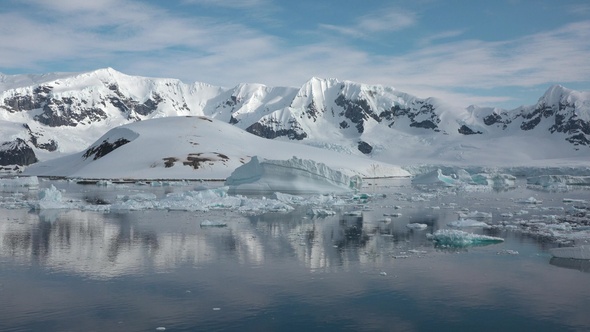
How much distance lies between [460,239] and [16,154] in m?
168

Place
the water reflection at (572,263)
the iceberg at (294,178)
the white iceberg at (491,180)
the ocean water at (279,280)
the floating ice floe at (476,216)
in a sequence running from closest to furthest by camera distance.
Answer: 1. the ocean water at (279,280)
2. the water reflection at (572,263)
3. the floating ice floe at (476,216)
4. the iceberg at (294,178)
5. the white iceberg at (491,180)

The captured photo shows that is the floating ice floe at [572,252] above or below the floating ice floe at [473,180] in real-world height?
below

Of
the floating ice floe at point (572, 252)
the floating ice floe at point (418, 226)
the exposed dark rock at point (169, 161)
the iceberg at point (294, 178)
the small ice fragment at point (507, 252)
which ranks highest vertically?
the exposed dark rock at point (169, 161)

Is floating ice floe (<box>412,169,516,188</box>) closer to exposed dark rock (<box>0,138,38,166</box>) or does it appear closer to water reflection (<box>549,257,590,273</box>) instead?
water reflection (<box>549,257,590,273</box>)

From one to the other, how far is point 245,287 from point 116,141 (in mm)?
110221

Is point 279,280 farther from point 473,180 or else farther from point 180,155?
point 180,155

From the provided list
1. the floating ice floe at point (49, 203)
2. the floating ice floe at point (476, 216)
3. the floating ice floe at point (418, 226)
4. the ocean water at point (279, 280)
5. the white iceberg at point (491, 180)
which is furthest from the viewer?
the white iceberg at point (491, 180)

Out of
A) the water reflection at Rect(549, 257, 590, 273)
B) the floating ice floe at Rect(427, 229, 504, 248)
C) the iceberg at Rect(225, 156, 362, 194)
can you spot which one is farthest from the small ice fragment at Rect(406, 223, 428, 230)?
the iceberg at Rect(225, 156, 362, 194)

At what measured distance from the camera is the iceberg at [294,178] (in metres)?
51.9

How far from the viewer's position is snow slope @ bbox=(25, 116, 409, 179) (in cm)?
9697

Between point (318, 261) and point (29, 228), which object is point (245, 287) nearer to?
point (318, 261)

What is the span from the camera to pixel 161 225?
2641 cm

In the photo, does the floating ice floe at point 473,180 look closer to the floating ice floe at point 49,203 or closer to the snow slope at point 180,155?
the snow slope at point 180,155

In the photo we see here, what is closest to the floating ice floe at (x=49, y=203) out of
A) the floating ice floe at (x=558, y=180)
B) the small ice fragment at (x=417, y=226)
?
the small ice fragment at (x=417, y=226)
